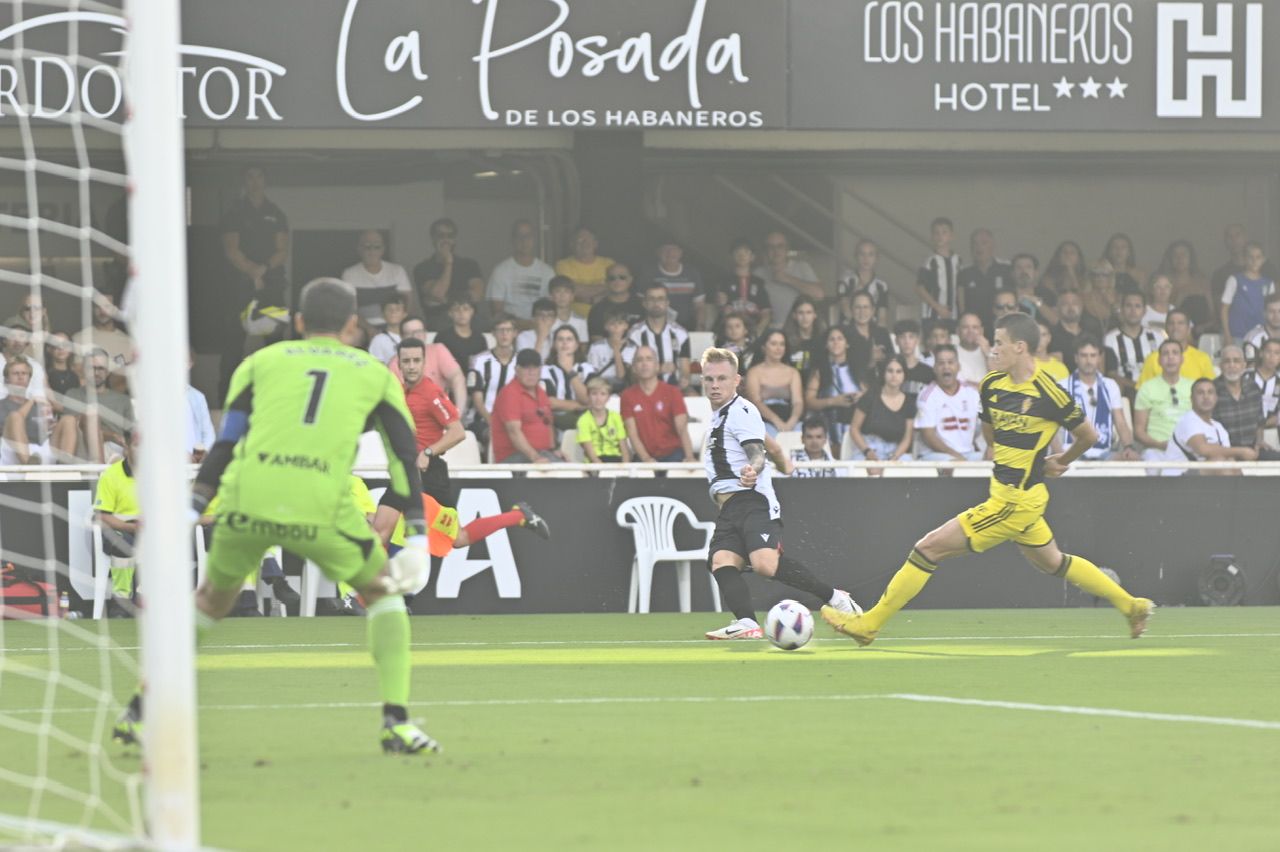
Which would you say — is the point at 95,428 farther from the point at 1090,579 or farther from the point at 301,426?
the point at 301,426

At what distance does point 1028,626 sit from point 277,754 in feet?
30.7

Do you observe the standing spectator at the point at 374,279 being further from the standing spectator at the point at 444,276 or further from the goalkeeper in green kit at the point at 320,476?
the goalkeeper in green kit at the point at 320,476

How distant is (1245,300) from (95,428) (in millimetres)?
11872

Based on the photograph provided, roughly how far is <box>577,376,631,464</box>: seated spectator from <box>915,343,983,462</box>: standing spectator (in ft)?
9.66

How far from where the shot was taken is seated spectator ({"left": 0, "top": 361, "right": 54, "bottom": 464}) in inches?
Result: 715

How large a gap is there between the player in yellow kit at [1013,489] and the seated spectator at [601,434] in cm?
566

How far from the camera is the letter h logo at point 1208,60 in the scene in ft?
66.3

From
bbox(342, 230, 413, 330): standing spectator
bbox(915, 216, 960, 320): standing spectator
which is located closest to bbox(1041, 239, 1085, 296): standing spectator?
bbox(915, 216, 960, 320): standing spectator

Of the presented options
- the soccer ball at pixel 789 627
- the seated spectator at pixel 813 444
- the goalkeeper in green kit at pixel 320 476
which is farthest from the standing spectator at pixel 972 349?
the goalkeeper in green kit at pixel 320 476

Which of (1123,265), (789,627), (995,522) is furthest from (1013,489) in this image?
(1123,265)

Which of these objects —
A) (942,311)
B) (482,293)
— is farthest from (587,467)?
Result: (942,311)

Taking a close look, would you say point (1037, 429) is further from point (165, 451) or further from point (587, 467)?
point (165, 451)

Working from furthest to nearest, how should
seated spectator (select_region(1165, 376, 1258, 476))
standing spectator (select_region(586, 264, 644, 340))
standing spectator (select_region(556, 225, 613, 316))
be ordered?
standing spectator (select_region(556, 225, 613, 316))
standing spectator (select_region(586, 264, 644, 340))
seated spectator (select_region(1165, 376, 1258, 476))

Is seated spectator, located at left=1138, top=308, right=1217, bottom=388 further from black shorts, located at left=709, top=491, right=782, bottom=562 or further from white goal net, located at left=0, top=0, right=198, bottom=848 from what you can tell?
white goal net, located at left=0, top=0, right=198, bottom=848
